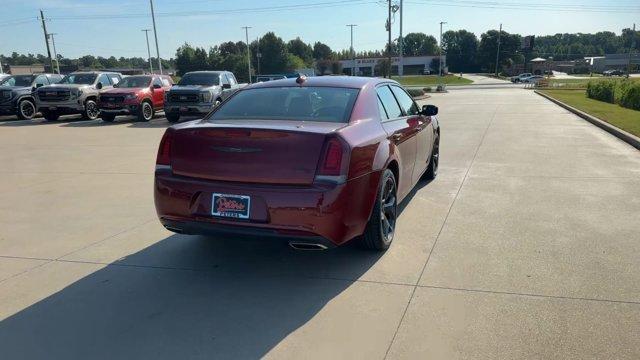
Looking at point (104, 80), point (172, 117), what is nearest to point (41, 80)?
point (104, 80)

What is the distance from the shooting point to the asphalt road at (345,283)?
3078 millimetres

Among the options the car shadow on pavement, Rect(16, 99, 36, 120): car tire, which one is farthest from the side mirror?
Rect(16, 99, 36, 120): car tire

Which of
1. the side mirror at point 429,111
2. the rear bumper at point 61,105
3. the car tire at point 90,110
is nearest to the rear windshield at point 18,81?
the rear bumper at point 61,105

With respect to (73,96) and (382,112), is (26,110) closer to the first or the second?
(73,96)

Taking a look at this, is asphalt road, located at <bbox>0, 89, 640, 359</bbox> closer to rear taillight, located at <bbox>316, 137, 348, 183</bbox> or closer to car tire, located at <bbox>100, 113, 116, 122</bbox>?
rear taillight, located at <bbox>316, 137, 348, 183</bbox>

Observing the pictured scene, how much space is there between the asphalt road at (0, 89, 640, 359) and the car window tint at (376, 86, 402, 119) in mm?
1207

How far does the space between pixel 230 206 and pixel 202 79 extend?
50.4ft

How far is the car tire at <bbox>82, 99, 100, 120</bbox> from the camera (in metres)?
18.9

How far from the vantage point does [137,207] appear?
632 cm

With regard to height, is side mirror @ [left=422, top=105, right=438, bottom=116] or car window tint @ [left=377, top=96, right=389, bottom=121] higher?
car window tint @ [left=377, top=96, right=389, bottom=121]

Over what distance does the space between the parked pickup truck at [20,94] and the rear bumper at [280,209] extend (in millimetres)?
18912

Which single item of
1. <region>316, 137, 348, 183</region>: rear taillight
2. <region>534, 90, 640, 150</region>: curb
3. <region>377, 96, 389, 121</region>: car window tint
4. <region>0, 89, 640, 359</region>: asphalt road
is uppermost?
<region>377, 96, 389, 121</region>: car window tint

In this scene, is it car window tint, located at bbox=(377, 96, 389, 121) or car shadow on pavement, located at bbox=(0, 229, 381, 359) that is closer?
car shadow on pavement, located at bbox=(0, 229, 381, 359)

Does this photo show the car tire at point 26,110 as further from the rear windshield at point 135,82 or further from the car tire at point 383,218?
the car tire at point 383,218
